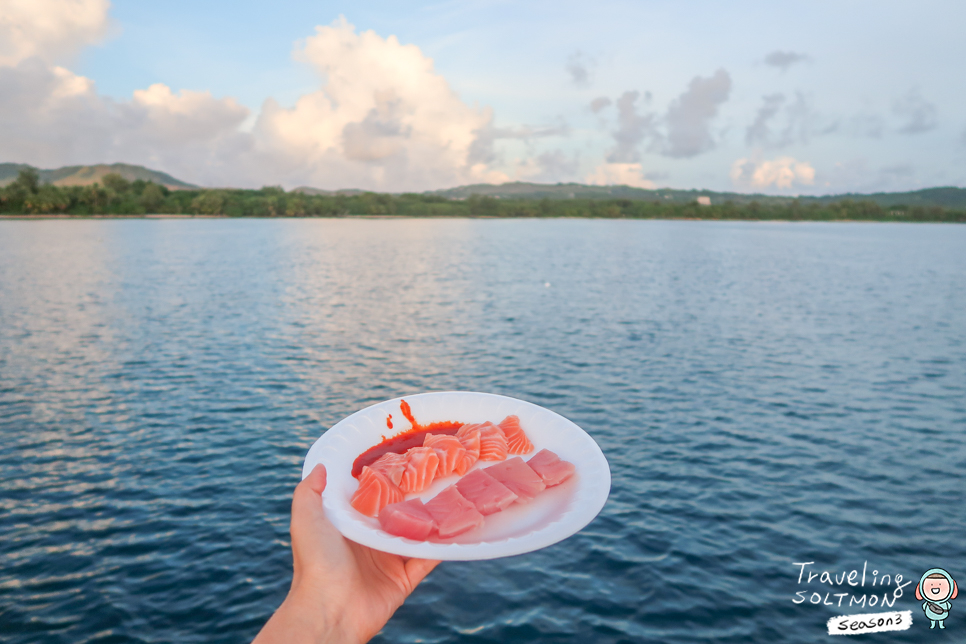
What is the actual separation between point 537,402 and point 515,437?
12.4 meters

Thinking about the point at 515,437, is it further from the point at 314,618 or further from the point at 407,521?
the point at 314,618

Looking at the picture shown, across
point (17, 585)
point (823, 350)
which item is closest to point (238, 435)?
point (17, 585)

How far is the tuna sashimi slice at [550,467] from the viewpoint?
4.71 metres

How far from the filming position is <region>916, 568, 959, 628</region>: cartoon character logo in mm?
8594

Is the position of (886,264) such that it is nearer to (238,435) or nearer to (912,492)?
(912,492)

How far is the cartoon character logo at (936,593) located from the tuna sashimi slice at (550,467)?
26.0ft

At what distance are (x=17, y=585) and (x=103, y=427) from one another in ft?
24.0

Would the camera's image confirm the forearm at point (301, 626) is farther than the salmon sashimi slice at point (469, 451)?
No

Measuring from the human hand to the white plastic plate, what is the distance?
16 cm

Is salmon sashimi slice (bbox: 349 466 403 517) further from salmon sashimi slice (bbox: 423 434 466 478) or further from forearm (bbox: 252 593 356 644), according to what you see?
forearm (bbox: 252 593 356 644)

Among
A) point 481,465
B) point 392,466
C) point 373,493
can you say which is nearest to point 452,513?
point 373,493

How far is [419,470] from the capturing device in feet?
16.3

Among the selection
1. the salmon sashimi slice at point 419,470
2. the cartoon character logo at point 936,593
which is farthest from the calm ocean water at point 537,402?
the salmon sashimi slice at point 419,470

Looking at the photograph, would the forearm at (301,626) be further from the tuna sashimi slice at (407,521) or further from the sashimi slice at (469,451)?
the sashimi slice at (469,451)
